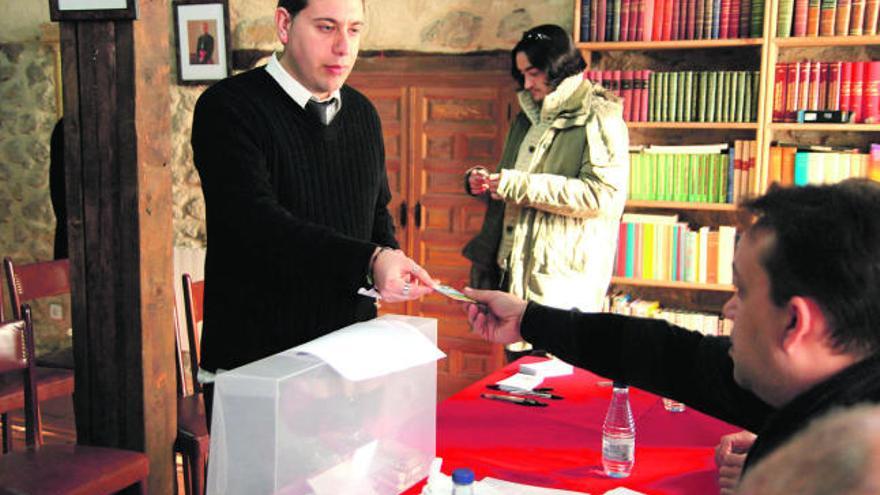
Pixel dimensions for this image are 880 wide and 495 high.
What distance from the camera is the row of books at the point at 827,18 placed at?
11.3ft

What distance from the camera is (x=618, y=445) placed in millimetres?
1605

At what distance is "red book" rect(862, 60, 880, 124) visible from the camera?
3512mm

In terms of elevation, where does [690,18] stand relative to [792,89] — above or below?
above

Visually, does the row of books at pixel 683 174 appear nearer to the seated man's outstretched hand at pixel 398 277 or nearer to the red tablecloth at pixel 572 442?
the red tablecloth at pixel 572 442

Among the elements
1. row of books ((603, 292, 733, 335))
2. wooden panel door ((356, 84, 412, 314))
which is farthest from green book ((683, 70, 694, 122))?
wooden panel door ((356, 84, 412, 314))

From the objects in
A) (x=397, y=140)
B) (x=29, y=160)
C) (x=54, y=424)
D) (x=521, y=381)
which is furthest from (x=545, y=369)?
(x=29, y=160)

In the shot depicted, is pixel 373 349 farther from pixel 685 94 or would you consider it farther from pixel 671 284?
pixel 685 94

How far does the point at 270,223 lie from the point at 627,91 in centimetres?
255

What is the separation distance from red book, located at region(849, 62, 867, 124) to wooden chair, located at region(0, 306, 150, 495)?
301 centimetres

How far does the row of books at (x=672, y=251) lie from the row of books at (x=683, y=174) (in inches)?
4.9

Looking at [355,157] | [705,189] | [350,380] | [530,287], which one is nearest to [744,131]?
[705,189]

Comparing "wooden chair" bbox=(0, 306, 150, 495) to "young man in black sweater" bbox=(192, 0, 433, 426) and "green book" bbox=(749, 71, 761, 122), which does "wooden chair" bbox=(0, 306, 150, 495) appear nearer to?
"young man in black sweater" bbox=(192, 0, 433, 426)

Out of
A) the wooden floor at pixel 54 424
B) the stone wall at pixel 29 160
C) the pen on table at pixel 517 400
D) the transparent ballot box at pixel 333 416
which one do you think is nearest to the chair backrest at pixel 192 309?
the wooden floor at pixel 54 424

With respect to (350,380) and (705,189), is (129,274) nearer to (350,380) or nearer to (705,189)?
(350,380)
